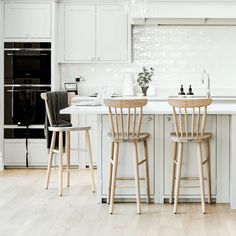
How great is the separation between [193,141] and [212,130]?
39 centimetres

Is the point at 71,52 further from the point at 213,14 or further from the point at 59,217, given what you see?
the point at 59,217

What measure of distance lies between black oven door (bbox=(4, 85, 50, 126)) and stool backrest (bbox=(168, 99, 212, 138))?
265cm

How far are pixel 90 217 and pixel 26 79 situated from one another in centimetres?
306

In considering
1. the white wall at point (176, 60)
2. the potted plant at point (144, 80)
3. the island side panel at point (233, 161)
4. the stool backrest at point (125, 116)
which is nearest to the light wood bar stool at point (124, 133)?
the stool backrest at point (125, 116)

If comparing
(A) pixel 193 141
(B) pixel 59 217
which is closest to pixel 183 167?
(A) pixel 193 141

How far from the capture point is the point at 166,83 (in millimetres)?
8234

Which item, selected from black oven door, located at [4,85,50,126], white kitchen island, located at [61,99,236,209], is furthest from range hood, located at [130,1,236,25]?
white kitchen island, located at [61,99,236,209]

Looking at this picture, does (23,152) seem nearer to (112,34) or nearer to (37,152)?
(37,152)

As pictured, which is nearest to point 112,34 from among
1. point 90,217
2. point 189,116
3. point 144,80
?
point 144,80

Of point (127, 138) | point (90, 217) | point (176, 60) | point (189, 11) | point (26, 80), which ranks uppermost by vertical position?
point (189, 11)

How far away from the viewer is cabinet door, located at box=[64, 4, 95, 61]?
7785 millimetres

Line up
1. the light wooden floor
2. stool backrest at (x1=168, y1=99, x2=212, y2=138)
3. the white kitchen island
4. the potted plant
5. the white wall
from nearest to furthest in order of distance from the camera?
the light wooden floor < stool backrest at (x1=168, y1=99, x2=212, y2=138) < the white kitchen island < the potted plant < the white wall

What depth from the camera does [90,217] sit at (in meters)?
4.97

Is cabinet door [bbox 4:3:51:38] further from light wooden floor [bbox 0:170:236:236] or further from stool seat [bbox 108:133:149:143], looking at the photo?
stool seat [bbox 108:133:149:143]
